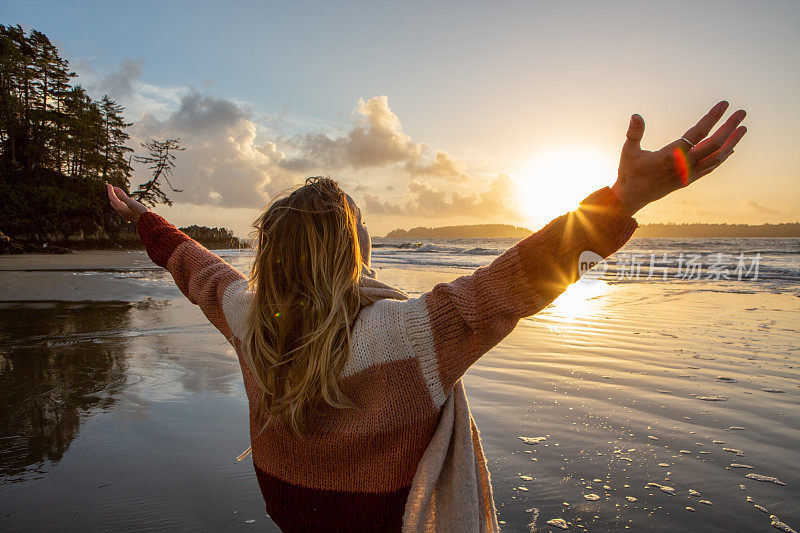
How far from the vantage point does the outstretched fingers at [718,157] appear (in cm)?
110

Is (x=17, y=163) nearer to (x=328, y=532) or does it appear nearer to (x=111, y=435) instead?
(x=111, y=435)

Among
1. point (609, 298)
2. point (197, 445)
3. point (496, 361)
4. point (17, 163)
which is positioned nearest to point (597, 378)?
point (496, 361)

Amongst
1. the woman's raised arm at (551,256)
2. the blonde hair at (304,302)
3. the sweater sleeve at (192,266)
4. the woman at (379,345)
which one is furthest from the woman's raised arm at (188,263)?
the woman's raised arm at (551,256)

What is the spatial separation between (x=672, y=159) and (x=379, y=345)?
866 mm

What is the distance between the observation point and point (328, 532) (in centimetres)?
159

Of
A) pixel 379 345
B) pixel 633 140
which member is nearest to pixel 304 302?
pixel 379 345

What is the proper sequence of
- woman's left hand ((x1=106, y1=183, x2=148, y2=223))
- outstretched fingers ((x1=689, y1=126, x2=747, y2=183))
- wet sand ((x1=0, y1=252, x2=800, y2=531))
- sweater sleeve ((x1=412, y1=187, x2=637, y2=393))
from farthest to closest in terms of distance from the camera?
wet sand ((x1=0, y1=252, x2=800, y2=531)) < woman's left hand ((x1=106, y1=183, x2=148, y2=223)) < sweater sleeve ((x1=412, y1=187, x2=637, y2=393)) < outstretched fingers ((x1=689, y1=126, x2=747, y2=183))

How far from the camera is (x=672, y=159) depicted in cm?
113

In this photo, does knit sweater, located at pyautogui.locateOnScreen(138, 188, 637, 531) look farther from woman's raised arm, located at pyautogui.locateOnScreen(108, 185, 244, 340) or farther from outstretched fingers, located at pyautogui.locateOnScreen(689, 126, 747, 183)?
outstretched fingers, located at pyautogui.locateOnScreen(689, 126, 747, 183)

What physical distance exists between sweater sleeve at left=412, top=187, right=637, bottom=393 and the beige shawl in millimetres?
303

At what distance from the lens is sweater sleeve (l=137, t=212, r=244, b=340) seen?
1820 millimetres

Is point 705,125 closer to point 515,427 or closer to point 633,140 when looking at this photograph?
point 633,140

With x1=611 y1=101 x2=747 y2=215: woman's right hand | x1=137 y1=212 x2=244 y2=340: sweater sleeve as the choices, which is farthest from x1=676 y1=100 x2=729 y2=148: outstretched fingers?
x1=137 y1=212 x2=244 y2=340: sweater sleeve

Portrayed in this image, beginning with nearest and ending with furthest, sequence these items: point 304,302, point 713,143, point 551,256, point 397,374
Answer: point 713,143 < point 551,256 < point 397,374 < point 304,302
